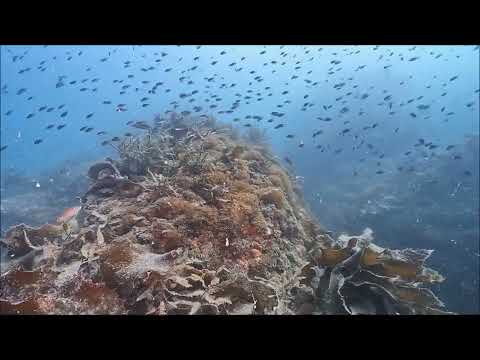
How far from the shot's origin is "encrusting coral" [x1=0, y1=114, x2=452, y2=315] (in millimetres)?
4742

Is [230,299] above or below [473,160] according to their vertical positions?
above

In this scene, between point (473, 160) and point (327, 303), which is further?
point (473, 160)

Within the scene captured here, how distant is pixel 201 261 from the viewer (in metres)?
5.35

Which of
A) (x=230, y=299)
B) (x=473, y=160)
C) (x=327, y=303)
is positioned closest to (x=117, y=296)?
(x=230, y=299)

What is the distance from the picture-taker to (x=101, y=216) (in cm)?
671

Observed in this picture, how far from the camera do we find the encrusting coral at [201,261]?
15.6 feet
